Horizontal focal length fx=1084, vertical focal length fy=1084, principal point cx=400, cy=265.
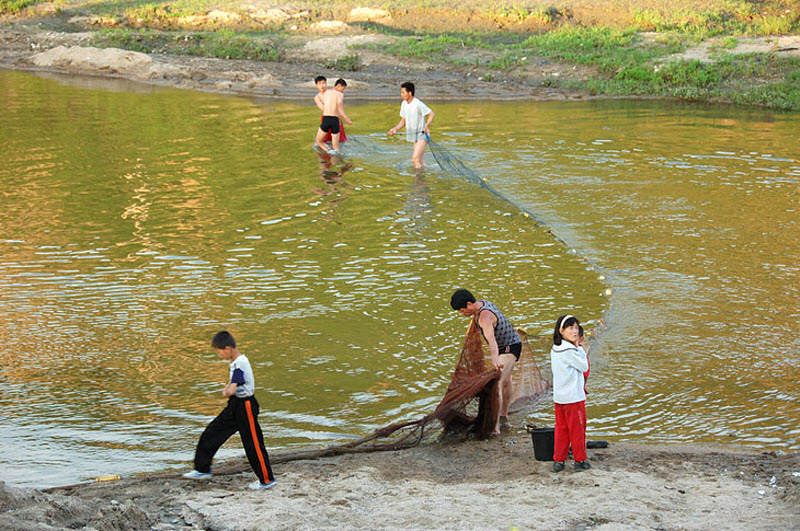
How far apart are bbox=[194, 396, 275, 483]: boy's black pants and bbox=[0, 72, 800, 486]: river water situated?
0.83m

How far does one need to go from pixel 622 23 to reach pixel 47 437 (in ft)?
90.2

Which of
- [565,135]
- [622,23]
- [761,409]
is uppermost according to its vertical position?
[622,23]

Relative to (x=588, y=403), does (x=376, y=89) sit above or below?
above

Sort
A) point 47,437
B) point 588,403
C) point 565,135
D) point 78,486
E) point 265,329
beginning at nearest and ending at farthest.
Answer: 1. point 78,486
2. point 47,437
3. point 588,403
4. point 265,329
5. point 565,135

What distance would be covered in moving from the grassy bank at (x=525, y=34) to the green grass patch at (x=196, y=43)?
41mm

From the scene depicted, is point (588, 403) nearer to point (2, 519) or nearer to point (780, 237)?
point (2, 519)

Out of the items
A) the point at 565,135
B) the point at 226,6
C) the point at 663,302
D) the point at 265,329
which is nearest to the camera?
the point at 265,329

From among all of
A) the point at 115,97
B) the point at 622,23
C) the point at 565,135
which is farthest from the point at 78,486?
the point at 622,23

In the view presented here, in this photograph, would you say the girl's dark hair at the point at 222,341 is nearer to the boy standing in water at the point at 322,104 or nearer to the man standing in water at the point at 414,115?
the man standing in water at the point at 414,115

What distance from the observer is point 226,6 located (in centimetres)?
3691

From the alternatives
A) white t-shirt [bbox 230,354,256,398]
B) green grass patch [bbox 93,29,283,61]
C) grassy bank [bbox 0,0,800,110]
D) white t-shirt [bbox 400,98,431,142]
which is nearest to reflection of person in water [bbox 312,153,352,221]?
white t-shirt [bbox 400,98,431,142]

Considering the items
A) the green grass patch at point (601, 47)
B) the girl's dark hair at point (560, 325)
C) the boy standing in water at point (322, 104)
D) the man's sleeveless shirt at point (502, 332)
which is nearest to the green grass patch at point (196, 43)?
the green grass patch at point (601, 47)

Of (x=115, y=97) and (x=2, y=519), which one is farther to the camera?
(x=115, y=97)

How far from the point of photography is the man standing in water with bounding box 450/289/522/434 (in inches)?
340
